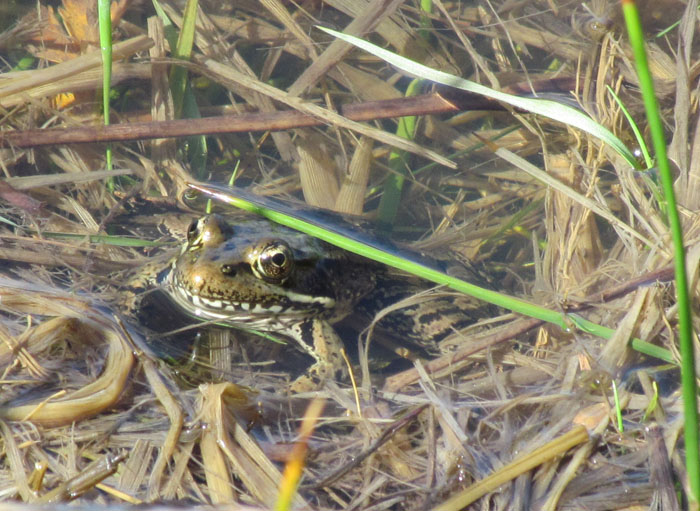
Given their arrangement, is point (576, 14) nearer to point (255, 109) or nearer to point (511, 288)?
point (511, 288)

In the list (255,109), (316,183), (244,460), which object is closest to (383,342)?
(316,183)

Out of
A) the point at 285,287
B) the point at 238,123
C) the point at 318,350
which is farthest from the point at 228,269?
the point at 238,123

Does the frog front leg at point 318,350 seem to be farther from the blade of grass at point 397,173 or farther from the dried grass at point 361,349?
the blade of grass at point 397,173

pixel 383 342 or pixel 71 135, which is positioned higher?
pixel 71 135

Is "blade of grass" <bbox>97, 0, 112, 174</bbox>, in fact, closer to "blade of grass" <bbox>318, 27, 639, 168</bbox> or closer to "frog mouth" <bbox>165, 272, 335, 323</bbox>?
"frog mouth" <bbox>165, 272, 335, 323</bbox>

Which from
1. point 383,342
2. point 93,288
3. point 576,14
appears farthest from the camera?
point 576,14

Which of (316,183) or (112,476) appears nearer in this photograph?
(112,476)
